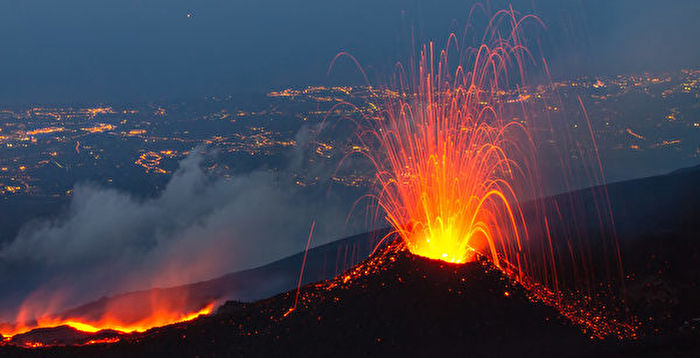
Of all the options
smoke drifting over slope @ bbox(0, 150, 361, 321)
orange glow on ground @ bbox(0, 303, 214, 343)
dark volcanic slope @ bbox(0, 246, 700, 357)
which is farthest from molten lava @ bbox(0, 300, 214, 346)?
smoke drifting over slope @ bbox(0, 150, 361, 321)

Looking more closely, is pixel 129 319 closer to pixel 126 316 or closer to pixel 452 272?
pixel 126 316

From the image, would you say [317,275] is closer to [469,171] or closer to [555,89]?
[469,171]

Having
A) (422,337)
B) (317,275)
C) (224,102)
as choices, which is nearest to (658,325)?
(422,337)

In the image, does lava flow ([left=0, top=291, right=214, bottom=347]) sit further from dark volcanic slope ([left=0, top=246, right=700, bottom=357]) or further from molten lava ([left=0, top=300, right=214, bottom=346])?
dark volcanic slope ([left=0, top=246, right=700, bottom=357])

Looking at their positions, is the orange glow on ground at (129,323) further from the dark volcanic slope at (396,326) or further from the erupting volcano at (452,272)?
the dark volcanic slope at (396,326)

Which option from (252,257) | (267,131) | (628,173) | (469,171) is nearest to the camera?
(469,171)

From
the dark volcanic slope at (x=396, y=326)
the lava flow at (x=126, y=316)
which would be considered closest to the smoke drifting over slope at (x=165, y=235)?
the lava flow at (x=126, y=316)
